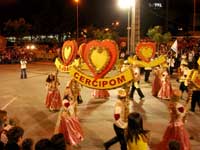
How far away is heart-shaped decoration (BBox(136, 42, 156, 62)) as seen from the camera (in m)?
15.5

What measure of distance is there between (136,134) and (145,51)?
31.1ft

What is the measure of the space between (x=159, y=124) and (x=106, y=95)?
5143mm

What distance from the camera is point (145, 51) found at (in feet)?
51.2

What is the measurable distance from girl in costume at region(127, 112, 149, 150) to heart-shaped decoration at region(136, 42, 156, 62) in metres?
8.86

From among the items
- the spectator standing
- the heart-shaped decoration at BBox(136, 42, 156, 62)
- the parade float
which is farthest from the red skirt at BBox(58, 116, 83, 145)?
the heart-shaped decoration at BBox(136, 42, 156, 62)

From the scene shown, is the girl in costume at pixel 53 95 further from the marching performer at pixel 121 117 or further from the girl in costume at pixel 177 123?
the girl in costume at pixel 177 123

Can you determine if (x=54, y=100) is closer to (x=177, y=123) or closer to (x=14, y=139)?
(x=177, y=123)

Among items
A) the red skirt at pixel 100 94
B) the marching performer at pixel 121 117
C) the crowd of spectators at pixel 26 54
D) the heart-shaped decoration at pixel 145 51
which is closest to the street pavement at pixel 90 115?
the red skirt at pixel 100 94

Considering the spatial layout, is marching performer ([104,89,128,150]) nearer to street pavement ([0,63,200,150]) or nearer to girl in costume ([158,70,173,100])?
street pavement ([0,63,200,150])

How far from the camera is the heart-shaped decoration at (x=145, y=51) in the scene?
15477 millimetres

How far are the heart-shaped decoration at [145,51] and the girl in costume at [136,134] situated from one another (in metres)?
8.86

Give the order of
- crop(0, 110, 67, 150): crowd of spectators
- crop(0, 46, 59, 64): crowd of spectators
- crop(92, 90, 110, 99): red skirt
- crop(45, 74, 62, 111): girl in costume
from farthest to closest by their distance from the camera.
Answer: crop(0, 46, 59, 64): crowd of spectators
crop(92, 90, 110, 99): red skirt
crop(45, 74, 62, 111): girl in costume
crop(0, 110, 67, 150): crowd of spectators

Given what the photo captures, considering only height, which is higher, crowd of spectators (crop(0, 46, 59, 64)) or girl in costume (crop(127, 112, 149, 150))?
crowd of spectators (crop(0, 46, 59, 64))

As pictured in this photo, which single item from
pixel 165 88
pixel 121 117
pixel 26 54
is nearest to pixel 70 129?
pixel 121 117
